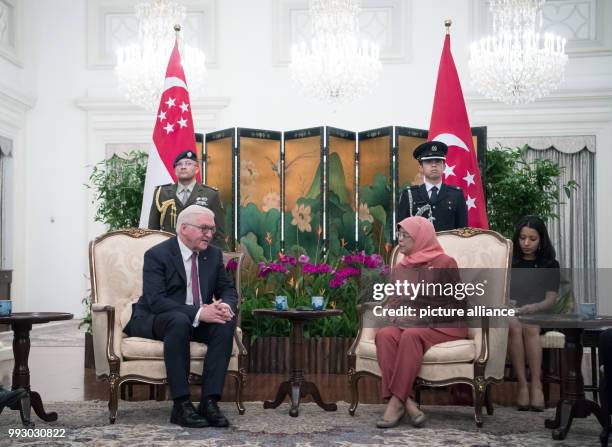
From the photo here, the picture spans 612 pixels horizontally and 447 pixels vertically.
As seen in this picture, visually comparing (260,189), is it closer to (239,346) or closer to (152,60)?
(152,60)

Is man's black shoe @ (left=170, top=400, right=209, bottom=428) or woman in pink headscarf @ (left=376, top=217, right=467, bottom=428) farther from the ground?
woman in pink headscarf @ (left=376, top=217, right=467, bottom=428)

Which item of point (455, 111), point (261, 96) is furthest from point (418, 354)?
point (261, 96)

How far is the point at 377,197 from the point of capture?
6.97 metres

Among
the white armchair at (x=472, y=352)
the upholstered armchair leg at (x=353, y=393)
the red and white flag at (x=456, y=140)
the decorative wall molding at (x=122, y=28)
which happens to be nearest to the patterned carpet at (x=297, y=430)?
the upholstered armchair leg at (x=353, y=393)

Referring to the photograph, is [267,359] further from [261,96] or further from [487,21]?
[487,21]

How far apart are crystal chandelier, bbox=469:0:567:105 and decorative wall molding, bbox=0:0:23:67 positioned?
6014 millimetres

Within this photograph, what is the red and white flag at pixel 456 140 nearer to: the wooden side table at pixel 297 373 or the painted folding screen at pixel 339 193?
the painted folding screen at pixel 339 193

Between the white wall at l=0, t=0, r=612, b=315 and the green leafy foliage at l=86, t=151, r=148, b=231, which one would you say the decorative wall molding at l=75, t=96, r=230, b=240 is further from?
the green leafy foliage at l=86, t=151, r=148, b=231

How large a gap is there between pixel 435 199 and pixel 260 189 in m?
2.40

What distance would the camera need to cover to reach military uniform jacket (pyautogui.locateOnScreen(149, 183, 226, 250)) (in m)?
5.48

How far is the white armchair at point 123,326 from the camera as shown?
148 inches

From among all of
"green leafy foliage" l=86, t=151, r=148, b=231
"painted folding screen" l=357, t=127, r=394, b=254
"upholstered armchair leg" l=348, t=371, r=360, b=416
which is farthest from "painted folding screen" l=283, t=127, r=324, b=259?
"upholstered armchair leg" l=348, t=371, r=360, b=416

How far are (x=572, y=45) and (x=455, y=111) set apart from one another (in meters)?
4.71

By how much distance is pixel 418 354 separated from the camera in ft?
12.1
